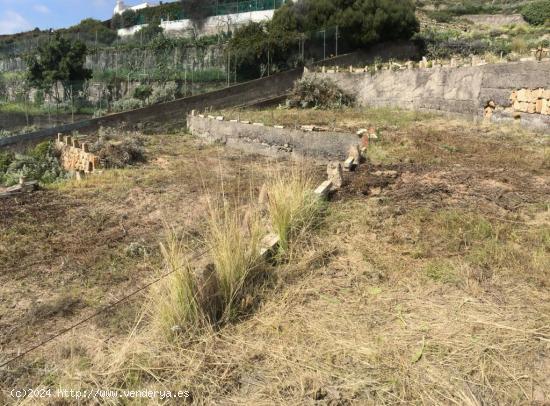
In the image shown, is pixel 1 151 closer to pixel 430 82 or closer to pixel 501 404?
pixel 430 82

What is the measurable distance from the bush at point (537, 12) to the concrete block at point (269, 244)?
28445 millimetres

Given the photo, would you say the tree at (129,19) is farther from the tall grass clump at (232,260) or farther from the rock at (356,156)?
the tall grass clump at (232,260)

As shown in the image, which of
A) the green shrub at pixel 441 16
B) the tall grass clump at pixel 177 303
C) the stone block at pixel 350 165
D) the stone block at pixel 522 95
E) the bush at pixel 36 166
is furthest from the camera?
the green shrub at pixel 441 16

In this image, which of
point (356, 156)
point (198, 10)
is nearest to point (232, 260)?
point (356, 156)

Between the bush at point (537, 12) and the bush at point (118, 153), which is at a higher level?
the bush at point (537, 12)

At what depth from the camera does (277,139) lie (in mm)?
11070

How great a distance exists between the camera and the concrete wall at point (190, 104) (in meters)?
14.7

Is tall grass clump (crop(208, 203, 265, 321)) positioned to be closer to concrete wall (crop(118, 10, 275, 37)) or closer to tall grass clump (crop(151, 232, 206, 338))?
tall grass clump (crop(151, 232, 206, 338))

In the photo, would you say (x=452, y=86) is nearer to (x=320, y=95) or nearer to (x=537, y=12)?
(x=320, y=95)

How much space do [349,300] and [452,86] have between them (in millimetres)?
11009

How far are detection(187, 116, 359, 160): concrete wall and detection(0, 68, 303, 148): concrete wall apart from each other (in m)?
3.24

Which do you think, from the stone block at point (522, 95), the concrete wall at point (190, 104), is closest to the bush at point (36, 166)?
the concrete wall at point (190, 104)

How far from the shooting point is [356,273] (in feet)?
12.1

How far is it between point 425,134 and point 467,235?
19.6 feet
